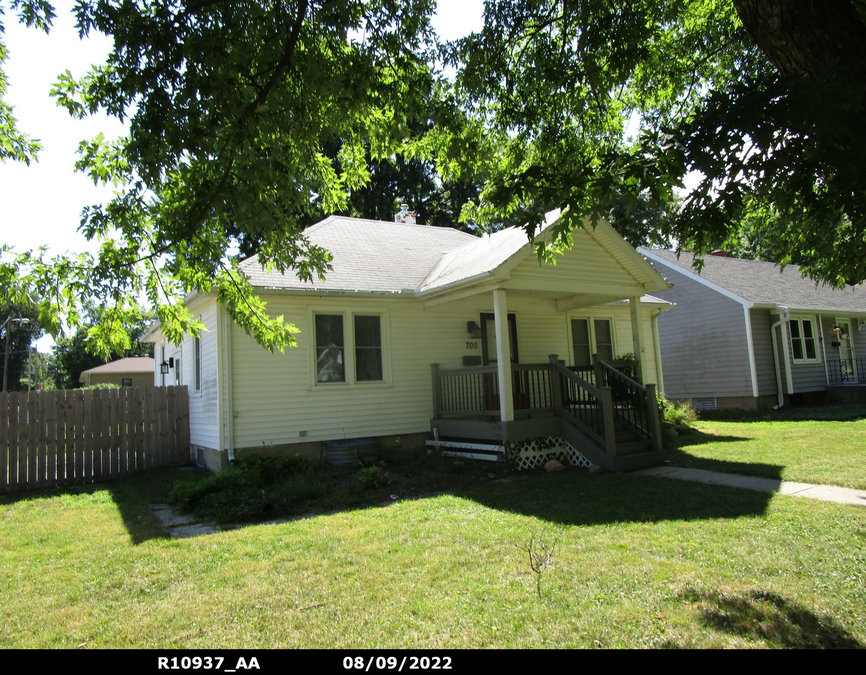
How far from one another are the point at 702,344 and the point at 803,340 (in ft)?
11.1

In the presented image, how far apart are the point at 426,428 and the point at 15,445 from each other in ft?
25.9

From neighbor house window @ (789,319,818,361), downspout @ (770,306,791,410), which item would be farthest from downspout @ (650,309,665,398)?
neighbor house window @ (789,319,818,361)

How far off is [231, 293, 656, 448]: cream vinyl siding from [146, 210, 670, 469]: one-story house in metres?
0.02

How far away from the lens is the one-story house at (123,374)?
41375mm

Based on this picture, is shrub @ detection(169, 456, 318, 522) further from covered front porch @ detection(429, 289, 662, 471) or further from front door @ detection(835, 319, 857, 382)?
front door @ detection(835, 319, 857, 382)

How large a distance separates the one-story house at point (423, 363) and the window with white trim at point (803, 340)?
11.4 m

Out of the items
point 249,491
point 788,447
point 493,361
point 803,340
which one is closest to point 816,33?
point 249,491

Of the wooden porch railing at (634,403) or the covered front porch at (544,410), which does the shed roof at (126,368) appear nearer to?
the covered front porch at (544,410)

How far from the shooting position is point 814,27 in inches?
160

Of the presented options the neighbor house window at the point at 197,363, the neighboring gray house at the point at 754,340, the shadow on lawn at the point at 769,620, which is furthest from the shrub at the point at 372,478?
the neighboring gray house at the point at 754,340

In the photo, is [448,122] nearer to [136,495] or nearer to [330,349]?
[330,349]

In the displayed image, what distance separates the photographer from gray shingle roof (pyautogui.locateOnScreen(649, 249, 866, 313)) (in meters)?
20.2
